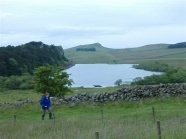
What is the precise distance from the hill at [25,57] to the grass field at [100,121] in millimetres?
83422

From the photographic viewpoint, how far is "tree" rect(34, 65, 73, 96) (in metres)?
57.3

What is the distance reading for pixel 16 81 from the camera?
10319 cm

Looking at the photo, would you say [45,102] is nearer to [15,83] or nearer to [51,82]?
[51,82]

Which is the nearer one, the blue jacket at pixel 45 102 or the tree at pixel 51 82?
the blue jacket at pixel 45 102

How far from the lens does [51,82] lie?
191 ft

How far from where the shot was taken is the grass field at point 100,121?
15.4 metres

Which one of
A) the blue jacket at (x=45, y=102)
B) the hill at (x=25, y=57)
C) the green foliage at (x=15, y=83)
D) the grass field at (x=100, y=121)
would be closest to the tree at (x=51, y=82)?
the grass field at (x=100, y=121)

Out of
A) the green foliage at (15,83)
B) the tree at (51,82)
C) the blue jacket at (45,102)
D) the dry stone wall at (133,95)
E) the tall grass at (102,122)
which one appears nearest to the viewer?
the tall grass at (102,122)

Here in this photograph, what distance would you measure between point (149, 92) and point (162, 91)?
910mm

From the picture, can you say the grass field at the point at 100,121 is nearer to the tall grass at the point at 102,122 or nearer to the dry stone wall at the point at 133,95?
the tall grass at the point at 102,122

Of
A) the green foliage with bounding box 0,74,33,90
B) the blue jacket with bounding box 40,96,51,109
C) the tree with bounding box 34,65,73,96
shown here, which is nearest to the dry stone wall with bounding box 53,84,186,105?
the blue jacket with bounding box 40,96,51,109

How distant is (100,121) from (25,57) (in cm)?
10402

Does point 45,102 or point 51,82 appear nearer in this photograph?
point 45,102

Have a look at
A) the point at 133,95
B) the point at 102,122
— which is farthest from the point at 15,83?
the point at 102,122
